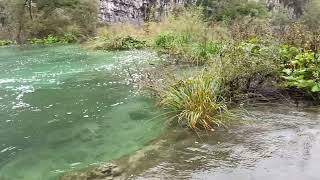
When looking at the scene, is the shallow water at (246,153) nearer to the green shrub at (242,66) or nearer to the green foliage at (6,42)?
the green shrub at (242,66)

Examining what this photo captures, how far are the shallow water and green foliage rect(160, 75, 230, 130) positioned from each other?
267 millimetres

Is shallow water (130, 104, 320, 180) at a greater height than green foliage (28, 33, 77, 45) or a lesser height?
greater

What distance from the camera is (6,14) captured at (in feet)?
106

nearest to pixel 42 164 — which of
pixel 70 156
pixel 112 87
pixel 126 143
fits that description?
pixel 70 156

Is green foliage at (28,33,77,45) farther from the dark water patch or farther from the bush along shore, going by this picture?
the dark water patch

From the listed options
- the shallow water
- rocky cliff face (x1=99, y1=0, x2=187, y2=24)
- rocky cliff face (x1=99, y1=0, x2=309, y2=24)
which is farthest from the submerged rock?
rocky cliff face (x1=99, y1=0, x2=187, y2=24)

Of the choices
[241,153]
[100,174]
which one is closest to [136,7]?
[241,153]

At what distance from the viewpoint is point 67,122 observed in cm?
671

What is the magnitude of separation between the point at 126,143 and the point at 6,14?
29.7 meters

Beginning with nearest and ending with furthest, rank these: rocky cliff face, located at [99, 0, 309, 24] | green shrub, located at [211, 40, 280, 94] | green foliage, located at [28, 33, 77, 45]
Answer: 1. green shrub, located at [211, 40, 280, 94]
2. green foliage, located at [28, 33, 77, 45]
3. rocky cliff face, located at [99, 0, 309, 24]

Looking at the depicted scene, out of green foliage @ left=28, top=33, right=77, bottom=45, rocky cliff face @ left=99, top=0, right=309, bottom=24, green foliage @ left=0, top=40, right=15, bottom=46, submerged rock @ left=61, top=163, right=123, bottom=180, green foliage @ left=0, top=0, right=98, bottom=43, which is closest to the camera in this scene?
submerged rock @ left=61, top=163, right=123, bottom=180

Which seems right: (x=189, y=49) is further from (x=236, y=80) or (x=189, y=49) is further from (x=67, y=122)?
(x=67, y=122)

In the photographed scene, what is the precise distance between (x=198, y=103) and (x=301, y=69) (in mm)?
2148

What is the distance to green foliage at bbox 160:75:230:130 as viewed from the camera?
5.82 meters
